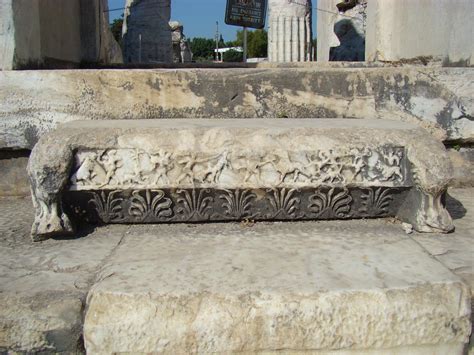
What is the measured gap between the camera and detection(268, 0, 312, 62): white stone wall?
9281 mm

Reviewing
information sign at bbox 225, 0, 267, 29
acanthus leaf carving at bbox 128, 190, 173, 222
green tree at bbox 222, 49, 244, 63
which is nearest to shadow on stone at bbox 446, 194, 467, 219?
acanthus leaf carving at bbox 128, 190, 173, 222

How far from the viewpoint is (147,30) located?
7984mm

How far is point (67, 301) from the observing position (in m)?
→ 1.17

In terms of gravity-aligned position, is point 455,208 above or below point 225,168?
below

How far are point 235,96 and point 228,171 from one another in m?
0.60

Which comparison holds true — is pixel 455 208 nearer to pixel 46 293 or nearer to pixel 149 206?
pixel 149 206

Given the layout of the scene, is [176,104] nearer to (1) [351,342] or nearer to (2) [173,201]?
(2) [173,201]

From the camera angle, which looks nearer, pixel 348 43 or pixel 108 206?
pixel 108 206

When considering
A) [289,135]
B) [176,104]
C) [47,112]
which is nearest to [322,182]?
[289,135]

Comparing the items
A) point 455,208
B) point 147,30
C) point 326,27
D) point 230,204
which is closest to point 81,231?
point 230,204

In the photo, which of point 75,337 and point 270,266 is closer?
point 75,337

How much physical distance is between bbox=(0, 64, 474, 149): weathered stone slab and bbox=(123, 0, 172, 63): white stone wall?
618 cm

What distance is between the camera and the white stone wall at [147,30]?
26.2 feet

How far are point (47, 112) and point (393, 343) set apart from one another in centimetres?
171
